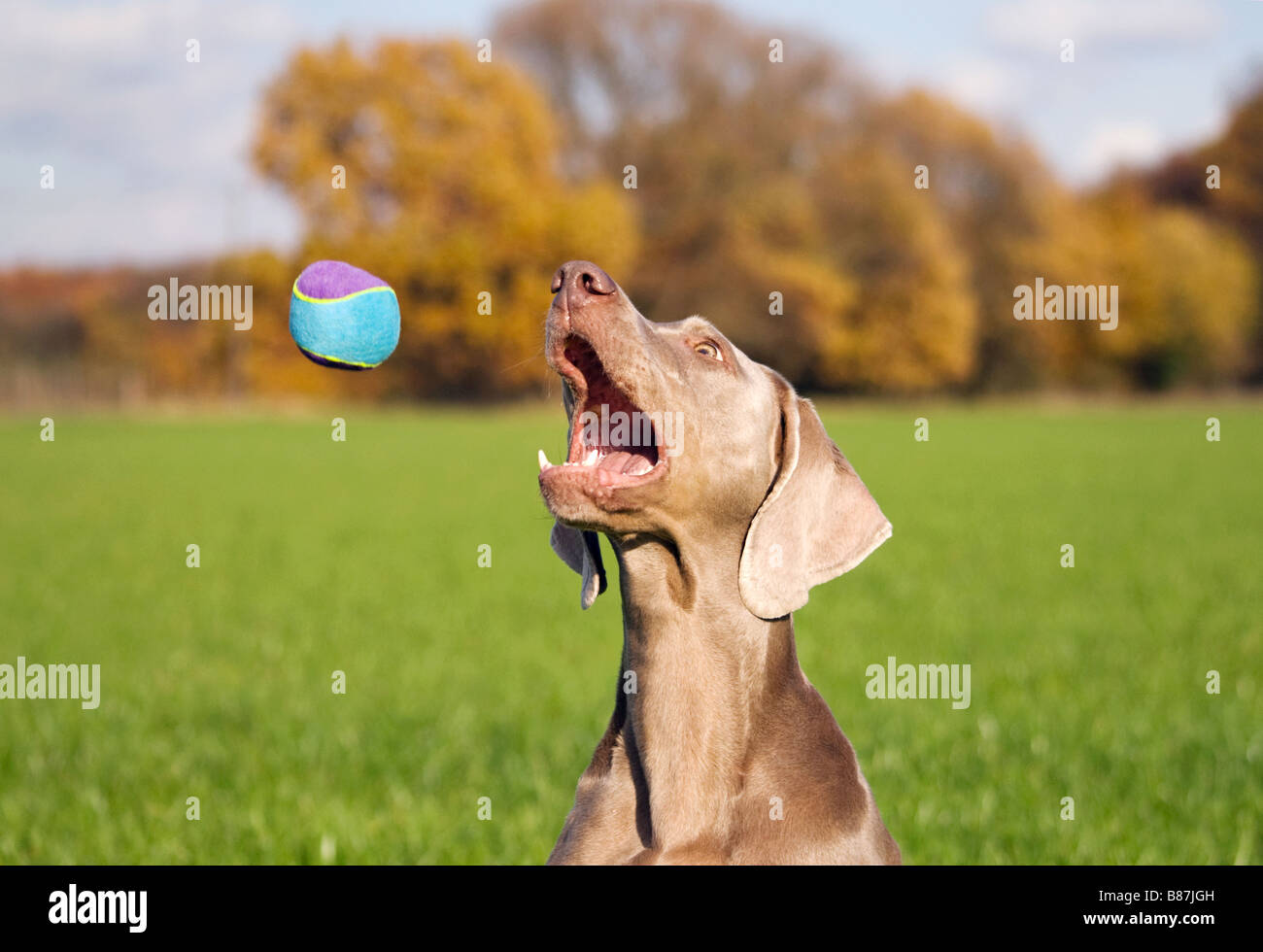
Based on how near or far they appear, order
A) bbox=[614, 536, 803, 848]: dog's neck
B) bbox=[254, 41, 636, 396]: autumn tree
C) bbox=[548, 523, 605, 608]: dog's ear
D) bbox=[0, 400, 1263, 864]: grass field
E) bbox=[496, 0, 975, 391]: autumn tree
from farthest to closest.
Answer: bbox=[496, 0, 975, 391]: autumn tree
bbox=[254, 41, 636, 396]: autumn tree
bbox=[0, 400, 1263, 864]: grass field
bbox=[548, 523, 605, 608]: dog's ear
bbox=[614, 536, 803, 848]: dog's neck

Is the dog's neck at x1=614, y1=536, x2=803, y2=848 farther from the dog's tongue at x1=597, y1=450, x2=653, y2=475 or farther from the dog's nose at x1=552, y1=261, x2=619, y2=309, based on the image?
the dog's nose at x1=552, y1=261, x2=619, y2=309

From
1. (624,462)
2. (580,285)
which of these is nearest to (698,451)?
(624,462)

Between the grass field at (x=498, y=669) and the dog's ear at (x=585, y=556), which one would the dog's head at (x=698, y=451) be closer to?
the dog's ear at (x=585, y=556)

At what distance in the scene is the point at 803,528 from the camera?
3.46 metres

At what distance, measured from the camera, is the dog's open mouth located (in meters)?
3.43

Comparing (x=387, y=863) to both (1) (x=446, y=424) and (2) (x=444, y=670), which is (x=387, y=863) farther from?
(1) (x=446, y=424)

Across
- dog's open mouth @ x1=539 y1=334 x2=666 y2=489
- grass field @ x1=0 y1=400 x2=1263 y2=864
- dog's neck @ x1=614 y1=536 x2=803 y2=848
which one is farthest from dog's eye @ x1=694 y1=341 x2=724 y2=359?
grass field @ x1=0 y1=400 x2=1263 y2=864

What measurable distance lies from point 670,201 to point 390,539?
4504 cm

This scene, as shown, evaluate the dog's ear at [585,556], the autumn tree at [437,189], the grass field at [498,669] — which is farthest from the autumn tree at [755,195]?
the dog's ear at [585,556]

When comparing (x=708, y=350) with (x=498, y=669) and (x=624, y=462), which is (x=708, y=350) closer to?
(x=624, y=462)

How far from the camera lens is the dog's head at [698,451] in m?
3.28
